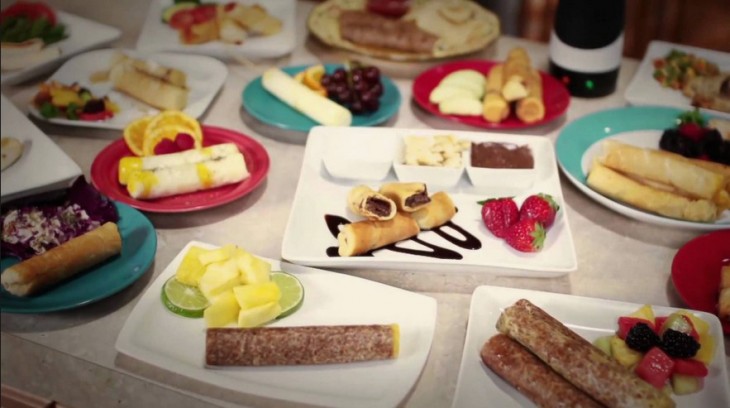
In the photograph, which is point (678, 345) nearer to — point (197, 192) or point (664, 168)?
point (664, 168)

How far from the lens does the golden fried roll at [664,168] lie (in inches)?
48.6

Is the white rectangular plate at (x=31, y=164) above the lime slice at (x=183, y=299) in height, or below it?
above

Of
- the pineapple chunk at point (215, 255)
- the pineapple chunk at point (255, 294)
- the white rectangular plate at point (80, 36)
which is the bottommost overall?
the pineapple chunk at point (255, 294)

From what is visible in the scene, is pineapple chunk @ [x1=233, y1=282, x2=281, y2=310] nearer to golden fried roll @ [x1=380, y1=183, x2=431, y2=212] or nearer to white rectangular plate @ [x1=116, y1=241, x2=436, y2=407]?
white rectangular plate @ [x1=116, y1=241, x2=436, y2=407]

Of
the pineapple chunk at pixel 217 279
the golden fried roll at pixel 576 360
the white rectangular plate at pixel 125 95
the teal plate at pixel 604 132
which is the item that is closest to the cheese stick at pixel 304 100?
the white rectangular plate at pixel 125 95

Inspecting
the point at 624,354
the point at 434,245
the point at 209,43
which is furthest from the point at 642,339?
the point at 209,43

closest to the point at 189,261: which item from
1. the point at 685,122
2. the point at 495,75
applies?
the point at 495,75

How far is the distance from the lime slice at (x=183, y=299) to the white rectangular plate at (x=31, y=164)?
343mm

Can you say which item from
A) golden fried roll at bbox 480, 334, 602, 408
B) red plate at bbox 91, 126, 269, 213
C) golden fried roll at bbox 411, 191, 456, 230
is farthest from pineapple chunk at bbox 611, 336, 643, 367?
red plate at bbox 91, 126, 269, 213

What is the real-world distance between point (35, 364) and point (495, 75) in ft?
3.71

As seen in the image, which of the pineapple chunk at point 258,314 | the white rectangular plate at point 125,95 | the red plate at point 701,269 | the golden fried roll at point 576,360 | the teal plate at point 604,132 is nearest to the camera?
the golden fried roll at point 576,360

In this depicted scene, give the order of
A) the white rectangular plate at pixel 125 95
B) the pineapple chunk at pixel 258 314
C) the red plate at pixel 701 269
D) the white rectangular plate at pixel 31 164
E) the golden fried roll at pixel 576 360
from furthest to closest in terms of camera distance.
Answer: the white rectangular plate at pixel 125 95 → the white rectangular plate at pixel 31 164 → the red plate at pixel 701 269 → the pineapple chunk at pixel 258 314 → the golden fried roll at pixel 576 360

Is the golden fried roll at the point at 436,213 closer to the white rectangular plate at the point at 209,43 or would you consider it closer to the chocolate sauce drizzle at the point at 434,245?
the chocolate sauce drizzle at the point at 434,245

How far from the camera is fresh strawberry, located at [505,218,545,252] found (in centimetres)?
113
